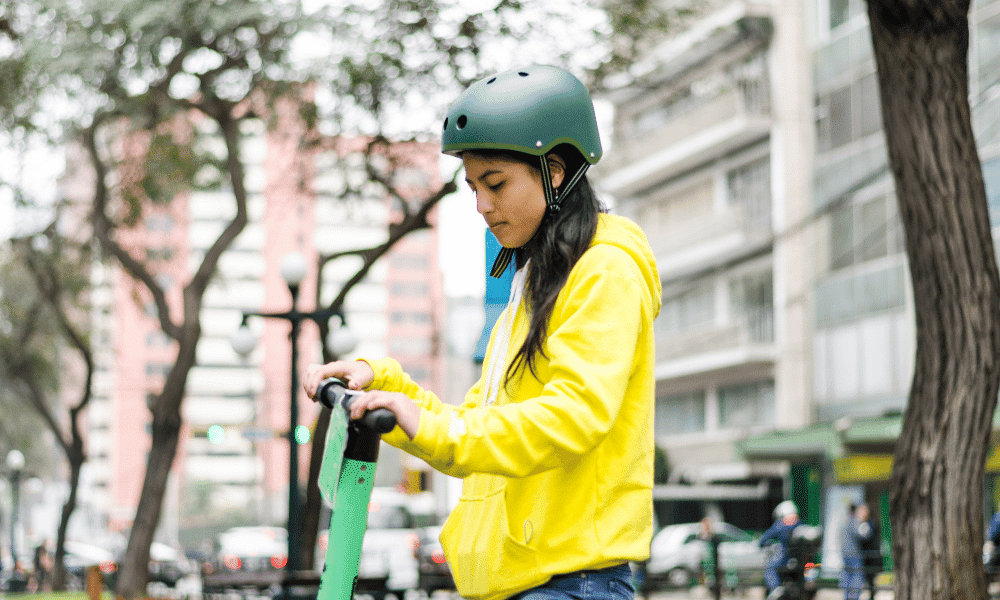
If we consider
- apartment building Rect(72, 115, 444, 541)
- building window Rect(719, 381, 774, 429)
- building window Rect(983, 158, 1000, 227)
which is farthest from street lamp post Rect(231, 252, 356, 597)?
apartment building Rect(72, 115, 444, 541)

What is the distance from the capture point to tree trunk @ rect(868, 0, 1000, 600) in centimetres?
638

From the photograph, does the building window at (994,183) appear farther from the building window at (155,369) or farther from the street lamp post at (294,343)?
the building window at (155,369)

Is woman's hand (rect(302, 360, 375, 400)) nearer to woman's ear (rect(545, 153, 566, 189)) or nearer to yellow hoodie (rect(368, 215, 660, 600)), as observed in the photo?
yellow hoodie (rect(368, 215, 660, 600))

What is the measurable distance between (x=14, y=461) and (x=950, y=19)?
27747mm

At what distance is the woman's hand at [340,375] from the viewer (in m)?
2.29

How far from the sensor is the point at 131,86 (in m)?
16.1

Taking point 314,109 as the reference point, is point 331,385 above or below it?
below

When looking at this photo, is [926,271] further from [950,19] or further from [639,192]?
[639,192]

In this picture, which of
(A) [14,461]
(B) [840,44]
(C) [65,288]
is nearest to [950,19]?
(C) [65,288]

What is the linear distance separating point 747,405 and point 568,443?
32.9m

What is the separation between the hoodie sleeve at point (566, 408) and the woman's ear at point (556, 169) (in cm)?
25

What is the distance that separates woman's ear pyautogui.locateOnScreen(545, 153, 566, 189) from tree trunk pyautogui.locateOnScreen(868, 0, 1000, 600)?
4.53 metres

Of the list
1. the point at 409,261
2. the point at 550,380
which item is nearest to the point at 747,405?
the point at 550,380

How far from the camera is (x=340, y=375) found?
7.66ft
